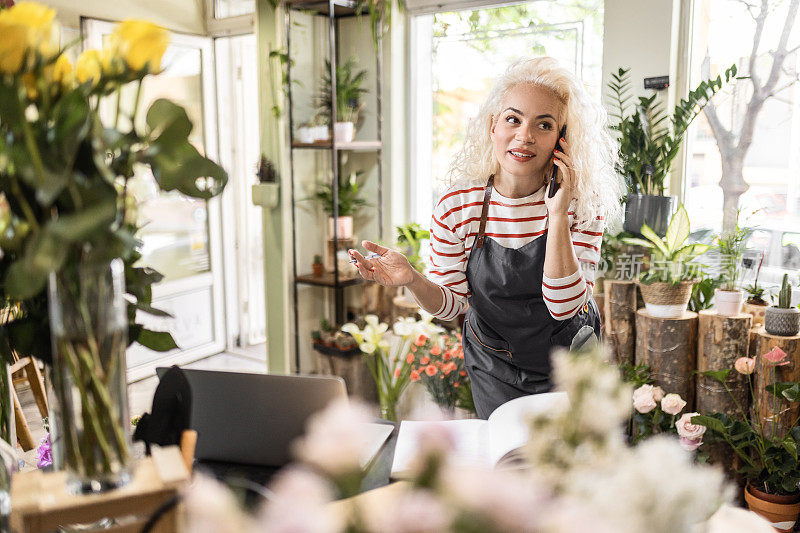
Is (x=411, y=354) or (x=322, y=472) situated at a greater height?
(x=322, y=472)

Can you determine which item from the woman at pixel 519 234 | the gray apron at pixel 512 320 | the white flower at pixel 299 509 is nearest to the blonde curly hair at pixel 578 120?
the woman at pixel 519 234

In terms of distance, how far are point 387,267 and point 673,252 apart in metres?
1.64

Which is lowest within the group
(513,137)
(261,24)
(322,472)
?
(322,472)

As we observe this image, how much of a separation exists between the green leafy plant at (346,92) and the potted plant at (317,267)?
79 cm

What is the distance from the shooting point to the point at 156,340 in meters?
1.03

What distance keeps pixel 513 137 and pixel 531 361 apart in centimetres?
57

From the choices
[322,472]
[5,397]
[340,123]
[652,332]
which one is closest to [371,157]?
[340,123]

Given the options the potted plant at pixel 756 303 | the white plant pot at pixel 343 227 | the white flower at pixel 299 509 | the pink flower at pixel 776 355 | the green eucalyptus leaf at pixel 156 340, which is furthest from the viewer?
the white plant pot at pixel 343 227

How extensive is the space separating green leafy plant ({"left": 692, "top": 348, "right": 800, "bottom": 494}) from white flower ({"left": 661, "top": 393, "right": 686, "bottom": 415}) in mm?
66

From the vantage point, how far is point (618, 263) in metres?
3.03

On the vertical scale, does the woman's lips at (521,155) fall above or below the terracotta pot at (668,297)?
above

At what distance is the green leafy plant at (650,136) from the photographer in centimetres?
287

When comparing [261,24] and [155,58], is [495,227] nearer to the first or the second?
[155,58]

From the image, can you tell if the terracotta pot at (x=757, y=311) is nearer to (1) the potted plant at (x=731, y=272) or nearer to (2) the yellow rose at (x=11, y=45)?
(1) the potted plant at (x=731, y=272)
